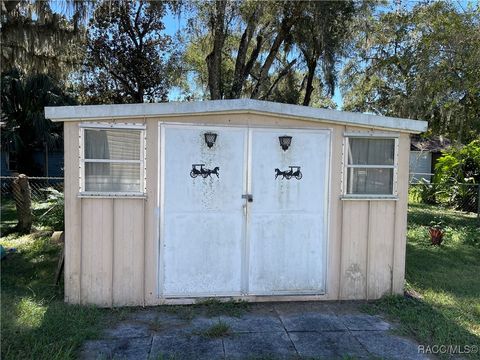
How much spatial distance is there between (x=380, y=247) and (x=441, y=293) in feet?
3.54

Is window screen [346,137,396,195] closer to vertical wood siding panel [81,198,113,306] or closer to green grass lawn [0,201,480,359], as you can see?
green grass lawn [0,201,480,359]

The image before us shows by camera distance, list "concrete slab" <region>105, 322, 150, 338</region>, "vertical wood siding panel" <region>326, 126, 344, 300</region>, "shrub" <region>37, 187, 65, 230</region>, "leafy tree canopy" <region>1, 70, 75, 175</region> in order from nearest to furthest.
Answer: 1. "concrete slab" <region>105, 322, 150, 338</region>
2. "vertical wood siding panel" <region>326, 126, 344, 300</region>
3. "shrub" <region>37, 187, 65, 230</region>
4. "leafy tree canopy" <region>1, 70, 75, 175</region>

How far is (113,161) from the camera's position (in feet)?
14.9

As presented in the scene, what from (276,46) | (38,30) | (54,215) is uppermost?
(276,46)

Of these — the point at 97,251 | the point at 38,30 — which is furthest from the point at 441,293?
the point at 38,30

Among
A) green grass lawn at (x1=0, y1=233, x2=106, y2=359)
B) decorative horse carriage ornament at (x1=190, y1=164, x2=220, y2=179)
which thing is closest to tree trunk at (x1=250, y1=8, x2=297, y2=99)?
decorative horse carriage ornament at (x1=190, y1=164, x2=220, y2=179)

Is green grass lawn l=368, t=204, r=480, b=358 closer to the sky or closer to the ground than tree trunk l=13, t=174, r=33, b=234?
closer to the ground

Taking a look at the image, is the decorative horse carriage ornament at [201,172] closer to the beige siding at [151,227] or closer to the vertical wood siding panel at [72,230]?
the beige siding at [151,227]

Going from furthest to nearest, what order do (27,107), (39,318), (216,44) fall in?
(27,107), (216,44), (39,318)

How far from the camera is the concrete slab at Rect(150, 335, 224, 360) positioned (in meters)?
3.47

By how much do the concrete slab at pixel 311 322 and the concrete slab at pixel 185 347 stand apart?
2.66 feet

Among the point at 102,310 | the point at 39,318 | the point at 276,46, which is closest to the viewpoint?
the point at 39,318

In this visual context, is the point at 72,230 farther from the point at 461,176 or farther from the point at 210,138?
the point at 461,176

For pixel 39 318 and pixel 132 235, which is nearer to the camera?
pixel 39 318
